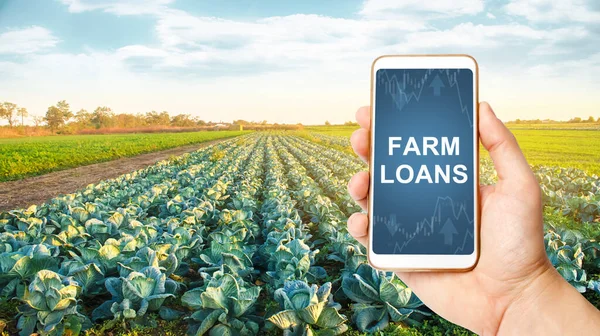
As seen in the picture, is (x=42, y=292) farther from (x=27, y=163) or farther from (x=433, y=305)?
(x=27, y=163)

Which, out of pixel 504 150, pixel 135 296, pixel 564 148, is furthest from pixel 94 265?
pixel 564 148

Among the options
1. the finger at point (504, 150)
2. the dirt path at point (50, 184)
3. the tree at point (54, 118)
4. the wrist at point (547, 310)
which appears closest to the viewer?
the wrist at point (547, 310)

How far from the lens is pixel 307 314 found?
145 inches

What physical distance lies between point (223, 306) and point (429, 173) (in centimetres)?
245

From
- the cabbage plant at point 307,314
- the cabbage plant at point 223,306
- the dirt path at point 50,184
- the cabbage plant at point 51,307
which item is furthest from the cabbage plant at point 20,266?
the dirt path at point 50,184

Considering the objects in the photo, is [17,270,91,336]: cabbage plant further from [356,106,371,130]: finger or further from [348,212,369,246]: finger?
[356,106,371,130]: finger

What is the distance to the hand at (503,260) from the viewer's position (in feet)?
6.63

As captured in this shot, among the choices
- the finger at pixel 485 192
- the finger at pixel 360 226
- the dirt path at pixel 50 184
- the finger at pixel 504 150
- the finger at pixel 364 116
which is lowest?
the dirt path at pixel 50 184

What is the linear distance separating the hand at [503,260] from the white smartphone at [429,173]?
3.3 inches

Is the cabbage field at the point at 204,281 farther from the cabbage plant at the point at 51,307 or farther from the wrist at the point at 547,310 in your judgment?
the wrist at the point at 547,310

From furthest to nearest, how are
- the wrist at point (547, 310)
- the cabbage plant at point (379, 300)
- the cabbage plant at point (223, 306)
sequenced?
the cabbage plant at point (379, 300)
the cabbage plant at point (223, 306)
the wrist at point (547, 310)

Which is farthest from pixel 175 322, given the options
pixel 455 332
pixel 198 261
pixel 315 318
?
pixel 455 332

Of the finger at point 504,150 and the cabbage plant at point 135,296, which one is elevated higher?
the finger at point 504,150

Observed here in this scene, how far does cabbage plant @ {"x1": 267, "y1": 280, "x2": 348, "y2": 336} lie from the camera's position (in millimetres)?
3678
